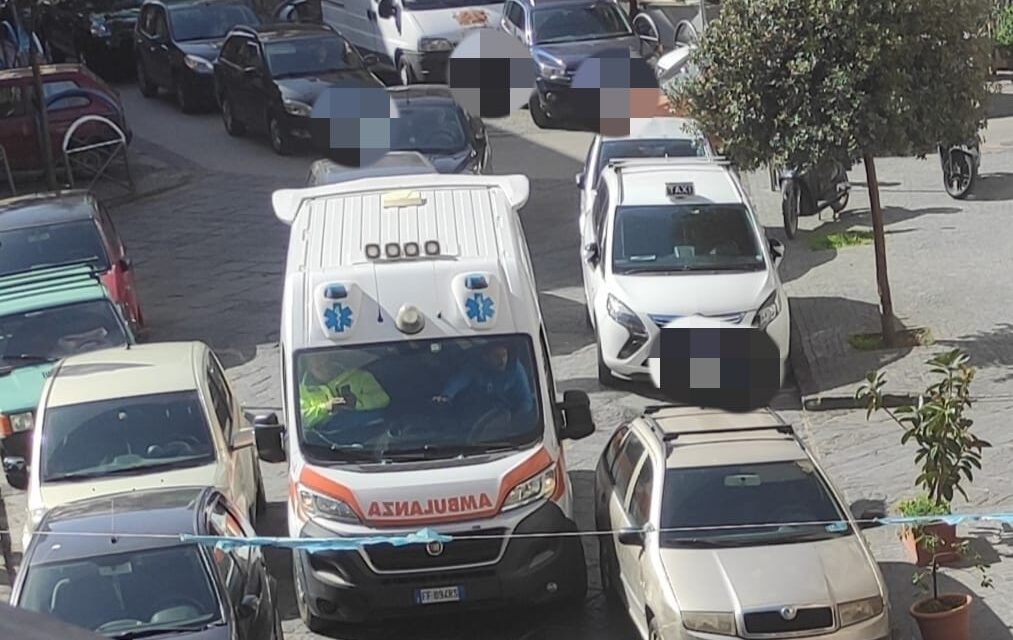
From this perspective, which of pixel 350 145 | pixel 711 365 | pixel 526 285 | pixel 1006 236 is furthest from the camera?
pixel 350 145

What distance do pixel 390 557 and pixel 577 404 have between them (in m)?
1.60

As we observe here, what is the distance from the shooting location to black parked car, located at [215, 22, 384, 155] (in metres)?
25.4

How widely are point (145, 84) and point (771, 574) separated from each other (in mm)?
23519

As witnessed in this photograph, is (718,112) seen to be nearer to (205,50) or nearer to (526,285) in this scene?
(526,285)

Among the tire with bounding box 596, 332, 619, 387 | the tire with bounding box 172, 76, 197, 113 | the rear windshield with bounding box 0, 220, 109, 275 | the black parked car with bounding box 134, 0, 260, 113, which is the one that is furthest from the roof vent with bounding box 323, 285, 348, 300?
the tire with bounding box 172, 76, 197, 113

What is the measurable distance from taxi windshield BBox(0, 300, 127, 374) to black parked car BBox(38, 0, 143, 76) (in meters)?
18.0

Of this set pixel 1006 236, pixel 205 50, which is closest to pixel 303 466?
pixel 1006 236

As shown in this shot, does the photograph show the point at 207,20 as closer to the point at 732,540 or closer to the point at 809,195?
the point at 809,195

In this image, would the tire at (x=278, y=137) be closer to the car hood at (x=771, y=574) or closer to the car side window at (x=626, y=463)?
the car side window at (x=626, y=463)

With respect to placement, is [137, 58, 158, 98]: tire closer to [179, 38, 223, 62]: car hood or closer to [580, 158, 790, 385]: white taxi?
[179, 38, 223, 62]: car hood

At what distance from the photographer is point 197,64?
2884 centimetres

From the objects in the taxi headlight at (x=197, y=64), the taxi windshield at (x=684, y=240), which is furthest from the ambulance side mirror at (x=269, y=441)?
the taxi headlight at (x=197, y=64)

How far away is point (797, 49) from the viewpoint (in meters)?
15.5

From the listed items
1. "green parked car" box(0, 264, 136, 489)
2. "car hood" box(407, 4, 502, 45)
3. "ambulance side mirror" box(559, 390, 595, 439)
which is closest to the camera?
"ambulance side mirror" box(559, 390, 595, 439)
